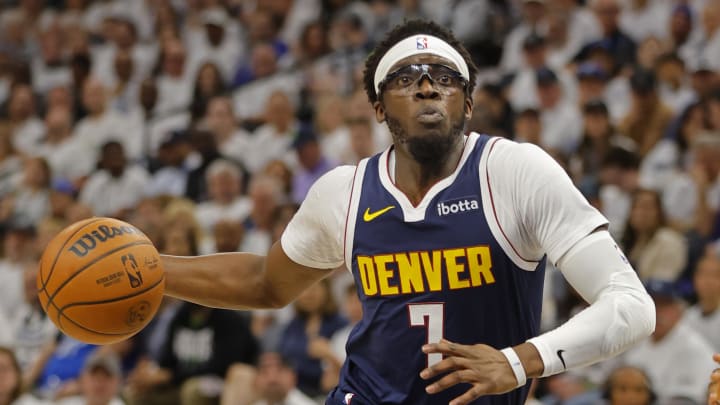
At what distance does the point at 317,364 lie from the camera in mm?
8305

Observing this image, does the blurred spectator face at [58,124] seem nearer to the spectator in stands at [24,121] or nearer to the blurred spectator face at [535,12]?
the spectator in stands at [24,121]

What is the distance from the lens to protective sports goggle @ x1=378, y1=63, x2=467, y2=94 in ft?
13.7

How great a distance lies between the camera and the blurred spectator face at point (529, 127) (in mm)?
9297

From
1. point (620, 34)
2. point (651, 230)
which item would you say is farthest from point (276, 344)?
point (620, 34)

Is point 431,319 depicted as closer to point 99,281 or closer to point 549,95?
point 99,281

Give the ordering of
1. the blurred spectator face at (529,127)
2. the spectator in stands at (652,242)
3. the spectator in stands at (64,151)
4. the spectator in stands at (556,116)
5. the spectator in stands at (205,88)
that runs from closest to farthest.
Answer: the spectator in stands at (652,242)
the blurred spectator face at (529,127)
the spectator in stands at (556,116)
the spectator in stands at (205,88)
the spectator in stands at (64,151)

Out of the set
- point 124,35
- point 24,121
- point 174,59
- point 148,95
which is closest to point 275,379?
point 148,95

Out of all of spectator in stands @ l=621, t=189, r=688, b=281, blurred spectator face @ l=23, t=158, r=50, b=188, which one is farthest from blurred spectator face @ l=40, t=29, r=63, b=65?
spectator in stands @ l=621, t=189, r=688, b=281

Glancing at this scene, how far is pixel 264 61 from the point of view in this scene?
12.4 m

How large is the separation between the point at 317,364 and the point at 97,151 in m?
4.97

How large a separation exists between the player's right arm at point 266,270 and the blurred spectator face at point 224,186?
5.57 metres

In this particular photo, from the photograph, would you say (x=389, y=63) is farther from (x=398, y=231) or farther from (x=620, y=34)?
→ (x=620, y=34)

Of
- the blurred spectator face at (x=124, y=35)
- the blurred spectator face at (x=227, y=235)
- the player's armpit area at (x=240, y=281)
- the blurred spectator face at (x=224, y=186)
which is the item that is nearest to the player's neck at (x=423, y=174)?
the player's armpit area at (x=240, y=281)

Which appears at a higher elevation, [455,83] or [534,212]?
[455,83]
